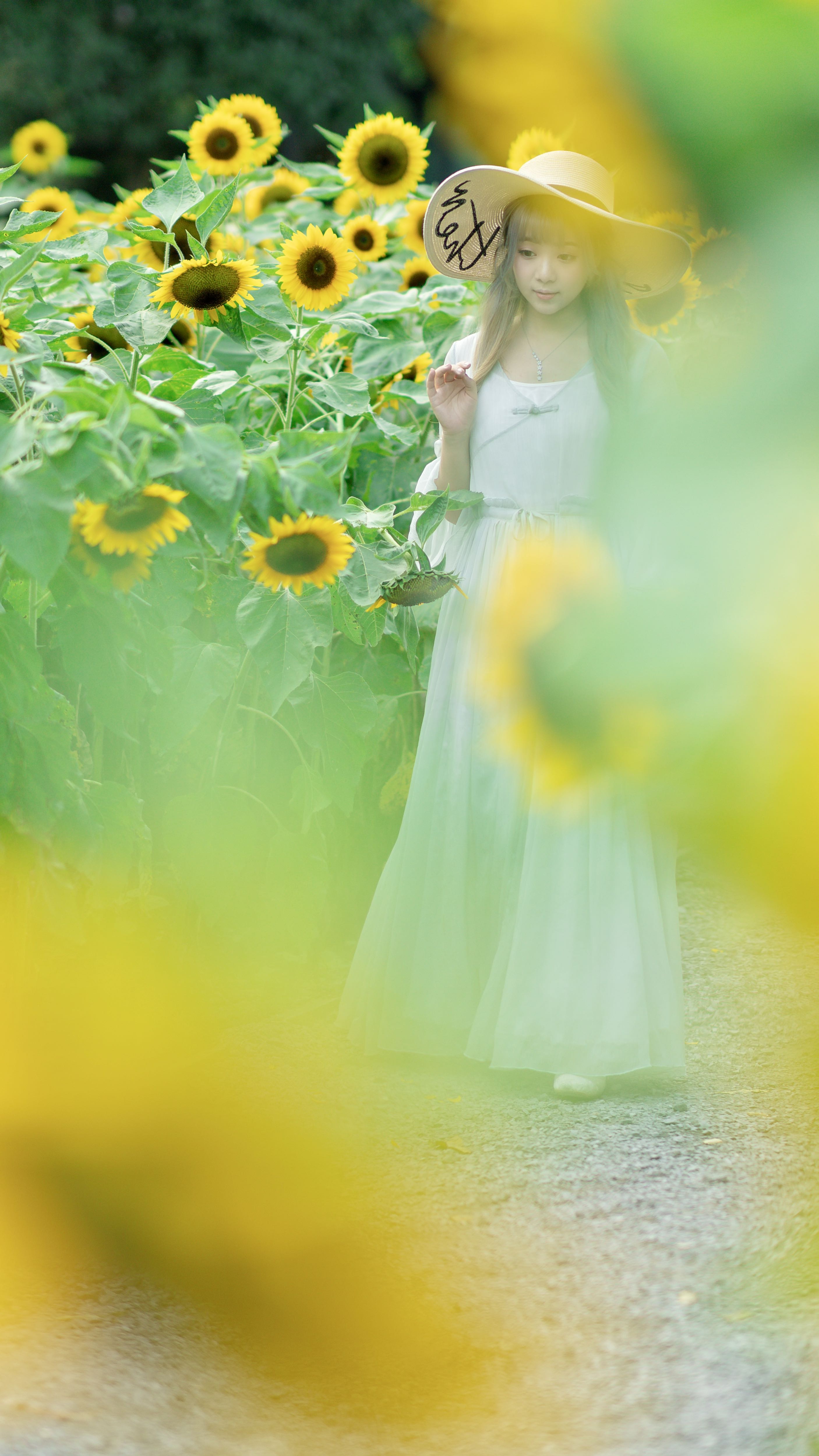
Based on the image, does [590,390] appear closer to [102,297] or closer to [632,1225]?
[102,297]

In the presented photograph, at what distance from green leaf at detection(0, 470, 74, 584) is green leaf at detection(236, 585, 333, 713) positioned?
67 centimetres

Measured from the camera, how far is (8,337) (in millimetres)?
1744

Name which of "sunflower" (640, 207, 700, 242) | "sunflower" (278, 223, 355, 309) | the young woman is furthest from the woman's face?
"sunflower" (640, 207, 700, 242)

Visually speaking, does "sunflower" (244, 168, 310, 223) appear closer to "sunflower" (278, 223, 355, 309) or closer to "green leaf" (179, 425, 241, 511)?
"sunflower" (278, 223, 355, 309)

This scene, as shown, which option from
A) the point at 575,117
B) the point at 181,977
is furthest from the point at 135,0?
the point at 575,117

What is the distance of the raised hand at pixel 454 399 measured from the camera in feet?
7.49

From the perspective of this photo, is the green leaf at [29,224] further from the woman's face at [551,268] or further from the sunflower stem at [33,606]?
the woman's face at [551,268]

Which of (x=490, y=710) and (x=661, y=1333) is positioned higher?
(x=490, y=710)

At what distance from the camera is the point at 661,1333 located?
170cm

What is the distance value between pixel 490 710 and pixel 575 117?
0.15m

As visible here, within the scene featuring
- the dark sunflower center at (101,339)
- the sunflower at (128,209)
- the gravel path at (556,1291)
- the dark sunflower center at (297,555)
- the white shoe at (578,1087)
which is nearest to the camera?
the gravel path at (556,1291)

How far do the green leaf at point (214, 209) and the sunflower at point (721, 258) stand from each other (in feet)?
6.15

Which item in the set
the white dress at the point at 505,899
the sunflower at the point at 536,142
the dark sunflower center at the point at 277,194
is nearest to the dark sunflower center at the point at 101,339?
the white dress at the point at 505,899

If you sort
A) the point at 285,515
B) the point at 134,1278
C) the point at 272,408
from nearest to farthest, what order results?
the point at 285,515, the point at 134,1278, the point at 272,408
